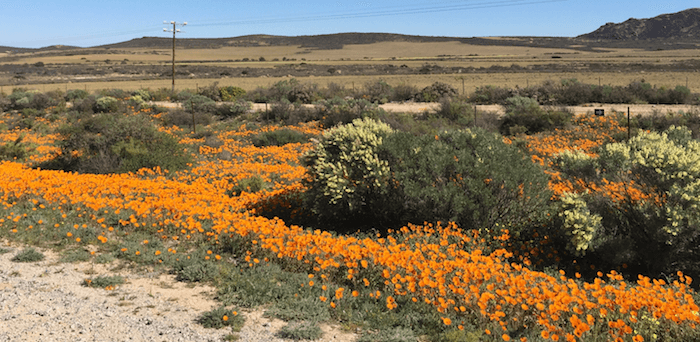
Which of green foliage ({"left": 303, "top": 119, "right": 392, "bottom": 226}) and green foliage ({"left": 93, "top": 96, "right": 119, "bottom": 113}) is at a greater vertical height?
green foliage ({"left": 93, "top": 96, "right": 119, "bottom": 113})

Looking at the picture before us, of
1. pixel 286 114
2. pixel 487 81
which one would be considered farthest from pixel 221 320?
pixel 487 81

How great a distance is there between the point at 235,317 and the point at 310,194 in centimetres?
426

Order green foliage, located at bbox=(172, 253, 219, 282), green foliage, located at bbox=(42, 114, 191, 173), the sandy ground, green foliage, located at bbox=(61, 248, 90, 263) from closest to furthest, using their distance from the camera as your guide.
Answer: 1. green foliage, located at bbox=(172, 253, 219, 282)
2. green foliage, located at bbox=(61, 248, 90, 263)
3. green foliage, located at bbox=(42, 114, 191, 173)
4. the sandy ground

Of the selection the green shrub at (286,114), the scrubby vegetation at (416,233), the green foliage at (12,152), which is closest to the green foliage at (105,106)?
the green shrub at (286,114)

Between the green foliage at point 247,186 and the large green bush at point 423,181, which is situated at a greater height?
the large green bush at point 423,181

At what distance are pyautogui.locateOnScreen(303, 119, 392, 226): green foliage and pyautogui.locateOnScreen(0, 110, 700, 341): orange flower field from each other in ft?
2.05

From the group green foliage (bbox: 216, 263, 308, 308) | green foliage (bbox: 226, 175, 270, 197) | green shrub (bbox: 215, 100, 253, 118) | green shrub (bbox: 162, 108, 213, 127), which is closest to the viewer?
green foliage (bbox: 216, 263, 308, 308)

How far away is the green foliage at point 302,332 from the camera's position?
450 cm

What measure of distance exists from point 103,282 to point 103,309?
0.72m

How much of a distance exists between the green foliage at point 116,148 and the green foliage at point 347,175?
5.82 meters

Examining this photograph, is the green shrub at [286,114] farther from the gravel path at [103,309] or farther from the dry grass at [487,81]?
the gravel path at [103,309]

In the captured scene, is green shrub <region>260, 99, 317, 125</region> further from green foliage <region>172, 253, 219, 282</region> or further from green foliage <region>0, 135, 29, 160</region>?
green foliage <region>172, 253, 219, 282</region>

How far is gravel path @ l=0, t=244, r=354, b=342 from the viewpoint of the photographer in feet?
14.9

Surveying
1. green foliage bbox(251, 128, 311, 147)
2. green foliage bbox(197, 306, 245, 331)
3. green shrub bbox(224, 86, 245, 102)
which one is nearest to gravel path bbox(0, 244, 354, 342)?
green foliage bbox(197, 306, 245, 331)
